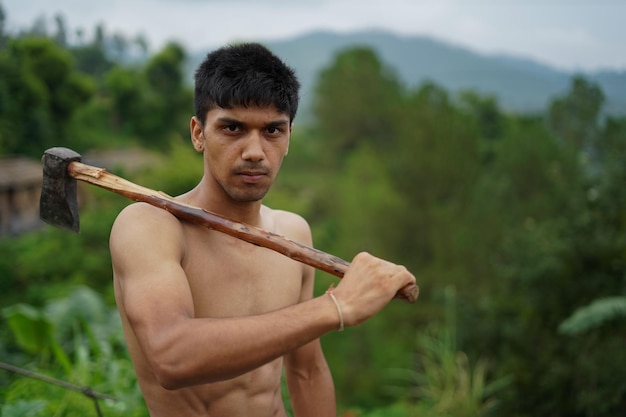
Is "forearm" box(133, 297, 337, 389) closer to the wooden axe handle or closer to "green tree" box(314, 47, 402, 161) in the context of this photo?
the wooden axe handle

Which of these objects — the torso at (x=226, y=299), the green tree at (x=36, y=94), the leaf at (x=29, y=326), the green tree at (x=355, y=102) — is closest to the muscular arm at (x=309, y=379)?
the torso at (x=226, y=299)

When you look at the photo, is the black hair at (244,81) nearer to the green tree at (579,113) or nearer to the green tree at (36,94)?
the green tree at (36,94)

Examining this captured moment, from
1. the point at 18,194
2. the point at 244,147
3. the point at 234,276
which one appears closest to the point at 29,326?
the point at 234,276

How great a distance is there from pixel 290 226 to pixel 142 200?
24.9 inches

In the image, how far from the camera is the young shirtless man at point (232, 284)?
1540 millimetres

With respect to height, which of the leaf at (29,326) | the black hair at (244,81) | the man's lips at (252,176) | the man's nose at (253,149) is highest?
the black hair at (244,81)

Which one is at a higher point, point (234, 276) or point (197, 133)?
point (197, 133)

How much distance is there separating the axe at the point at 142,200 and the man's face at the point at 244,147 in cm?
11

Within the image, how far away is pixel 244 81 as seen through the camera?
6.00ft

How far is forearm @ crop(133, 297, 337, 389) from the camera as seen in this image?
1508 millimetres

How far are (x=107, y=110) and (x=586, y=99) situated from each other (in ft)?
56.8

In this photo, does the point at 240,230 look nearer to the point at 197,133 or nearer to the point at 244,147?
the point at 244,147

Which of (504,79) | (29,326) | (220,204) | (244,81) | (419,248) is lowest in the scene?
(419,248)

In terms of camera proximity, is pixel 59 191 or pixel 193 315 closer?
pixel 193 315
